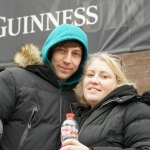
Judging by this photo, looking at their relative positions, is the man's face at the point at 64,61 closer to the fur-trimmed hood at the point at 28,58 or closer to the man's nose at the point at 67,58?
the man's nose at the point at 67,58

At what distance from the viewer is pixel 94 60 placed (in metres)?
3.02

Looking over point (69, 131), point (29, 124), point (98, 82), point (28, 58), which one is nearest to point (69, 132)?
point (69, 131)

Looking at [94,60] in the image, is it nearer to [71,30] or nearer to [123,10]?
[71,30]

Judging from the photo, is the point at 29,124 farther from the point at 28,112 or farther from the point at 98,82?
the point at 98,82

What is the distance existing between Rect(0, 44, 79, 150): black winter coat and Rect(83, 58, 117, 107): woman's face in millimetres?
230

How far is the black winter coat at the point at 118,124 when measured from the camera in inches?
93.1

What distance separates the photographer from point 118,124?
2.47 metres

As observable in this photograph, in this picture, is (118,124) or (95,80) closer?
(118,124)

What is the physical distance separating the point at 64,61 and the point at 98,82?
366 millimetres

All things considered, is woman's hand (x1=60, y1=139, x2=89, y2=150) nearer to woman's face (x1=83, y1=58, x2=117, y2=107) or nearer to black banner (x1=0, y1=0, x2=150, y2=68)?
woman's face (x1=83, y1=58, x2=117, y2=107)

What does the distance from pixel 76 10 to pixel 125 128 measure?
3042mm

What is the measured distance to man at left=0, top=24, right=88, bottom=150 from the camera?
273 centimetres

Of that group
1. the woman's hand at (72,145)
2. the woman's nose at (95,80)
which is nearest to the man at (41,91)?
the woman's nose at (95,80)

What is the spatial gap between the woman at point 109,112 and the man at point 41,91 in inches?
6.7
